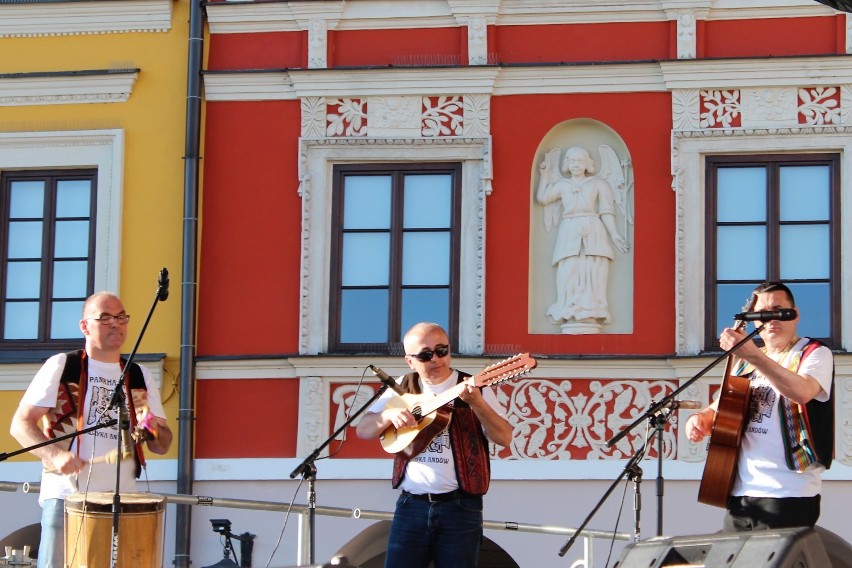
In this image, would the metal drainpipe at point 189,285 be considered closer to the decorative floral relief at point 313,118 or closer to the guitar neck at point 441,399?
the decorative floral relief at point 313,118

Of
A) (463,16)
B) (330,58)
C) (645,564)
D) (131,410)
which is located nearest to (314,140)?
(330,58)

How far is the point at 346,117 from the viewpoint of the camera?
12734mm

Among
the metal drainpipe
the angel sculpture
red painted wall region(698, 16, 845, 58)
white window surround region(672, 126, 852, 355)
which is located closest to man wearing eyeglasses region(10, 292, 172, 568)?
the metal drainpipe

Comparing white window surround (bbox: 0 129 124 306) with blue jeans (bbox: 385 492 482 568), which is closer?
blue jeans (bbox: 385 492 482 568)

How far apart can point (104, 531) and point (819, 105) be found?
266 inches

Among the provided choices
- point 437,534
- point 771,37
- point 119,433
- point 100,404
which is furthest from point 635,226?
point 119,433

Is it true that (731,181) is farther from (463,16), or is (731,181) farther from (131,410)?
(131,410)

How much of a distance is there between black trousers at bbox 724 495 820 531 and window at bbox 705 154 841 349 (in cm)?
470

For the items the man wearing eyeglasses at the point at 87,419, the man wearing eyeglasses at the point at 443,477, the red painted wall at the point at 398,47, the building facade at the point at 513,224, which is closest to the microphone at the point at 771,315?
the man wearing eyeglasses at the point at 443,477

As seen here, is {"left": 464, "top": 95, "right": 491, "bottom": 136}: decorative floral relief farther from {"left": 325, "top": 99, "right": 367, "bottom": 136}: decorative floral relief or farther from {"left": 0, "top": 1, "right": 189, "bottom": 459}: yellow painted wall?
{"left": 0, "top": 1, "right": 189, "bottom": 459}: yellow painted wall

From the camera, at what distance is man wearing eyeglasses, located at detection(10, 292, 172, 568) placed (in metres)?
7.79

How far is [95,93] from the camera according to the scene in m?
13.0

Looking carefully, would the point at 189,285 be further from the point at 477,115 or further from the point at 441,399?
the point at 441,399

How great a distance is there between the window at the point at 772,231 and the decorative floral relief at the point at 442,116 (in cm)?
190
